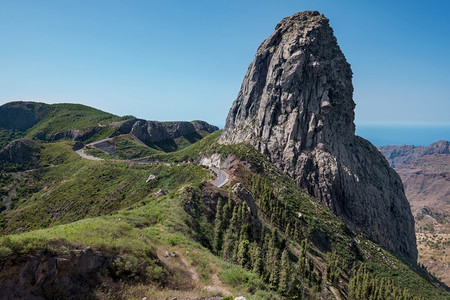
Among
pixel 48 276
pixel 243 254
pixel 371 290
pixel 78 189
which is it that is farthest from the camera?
pixel 78 189

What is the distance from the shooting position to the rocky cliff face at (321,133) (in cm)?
7844

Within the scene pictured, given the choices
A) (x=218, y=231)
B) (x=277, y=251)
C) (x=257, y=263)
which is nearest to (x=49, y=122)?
(x=218, y=231)

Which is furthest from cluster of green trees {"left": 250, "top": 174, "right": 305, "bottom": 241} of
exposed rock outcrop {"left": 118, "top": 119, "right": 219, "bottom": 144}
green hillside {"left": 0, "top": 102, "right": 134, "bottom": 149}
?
exposed rock outcrop {"left": 118, "top": 119, "right": 219, "bottom": 144}

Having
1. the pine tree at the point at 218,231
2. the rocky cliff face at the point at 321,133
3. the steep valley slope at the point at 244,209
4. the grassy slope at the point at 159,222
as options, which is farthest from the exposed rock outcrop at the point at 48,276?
the rocky cliff face at the point at 321,133

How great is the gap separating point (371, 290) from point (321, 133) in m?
48.9

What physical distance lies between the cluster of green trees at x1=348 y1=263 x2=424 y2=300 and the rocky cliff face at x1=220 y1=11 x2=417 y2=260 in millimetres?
23300

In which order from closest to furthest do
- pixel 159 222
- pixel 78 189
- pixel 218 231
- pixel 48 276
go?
1. pixel 48 276
2. pixel 159 222
3. pixel 218 231
4. pixel 78 189

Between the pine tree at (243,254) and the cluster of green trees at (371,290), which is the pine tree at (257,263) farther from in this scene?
the cluster of green trees at (371,290)

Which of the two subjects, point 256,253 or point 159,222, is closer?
point 256,253

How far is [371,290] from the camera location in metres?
46.2

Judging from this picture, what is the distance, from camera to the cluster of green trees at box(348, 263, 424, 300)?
1698 inches

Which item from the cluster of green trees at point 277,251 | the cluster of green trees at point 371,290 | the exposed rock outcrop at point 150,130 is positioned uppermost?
the exposed rock outcrop at point 150,130

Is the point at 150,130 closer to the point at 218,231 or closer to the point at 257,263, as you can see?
the point at 218,231

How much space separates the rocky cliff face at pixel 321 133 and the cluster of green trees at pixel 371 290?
23.3 meters
